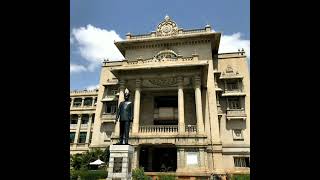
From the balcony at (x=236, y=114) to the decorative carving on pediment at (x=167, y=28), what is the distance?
36.6ft

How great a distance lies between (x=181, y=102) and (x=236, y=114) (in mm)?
8360

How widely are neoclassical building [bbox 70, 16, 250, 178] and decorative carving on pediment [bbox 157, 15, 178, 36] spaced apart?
0.39 ft

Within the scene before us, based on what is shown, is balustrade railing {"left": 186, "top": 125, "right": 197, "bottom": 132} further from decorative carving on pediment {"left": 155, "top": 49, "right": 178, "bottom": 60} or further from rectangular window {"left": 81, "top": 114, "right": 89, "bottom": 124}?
rectangular window {"left": 81, "top": 114, "right": 89, "bottom": 124}

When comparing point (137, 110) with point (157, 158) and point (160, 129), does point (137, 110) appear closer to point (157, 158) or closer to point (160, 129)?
point (160, 129)

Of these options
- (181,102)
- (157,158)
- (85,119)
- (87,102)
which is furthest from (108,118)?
(87,102)

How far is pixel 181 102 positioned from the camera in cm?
2405

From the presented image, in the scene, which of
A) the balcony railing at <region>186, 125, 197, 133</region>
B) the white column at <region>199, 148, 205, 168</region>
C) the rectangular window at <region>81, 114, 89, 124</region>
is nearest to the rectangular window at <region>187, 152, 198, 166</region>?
the white column at <region>199, 148, 205, 168</region>

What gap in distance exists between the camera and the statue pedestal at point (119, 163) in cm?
1134

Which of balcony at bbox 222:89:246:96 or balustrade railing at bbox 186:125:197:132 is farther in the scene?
balcony at bbox 222:89:246:96

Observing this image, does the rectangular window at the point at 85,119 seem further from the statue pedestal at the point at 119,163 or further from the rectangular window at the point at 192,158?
the statue pedestal at the point at 119,163

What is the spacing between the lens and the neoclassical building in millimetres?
23375

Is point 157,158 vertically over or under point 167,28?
under
